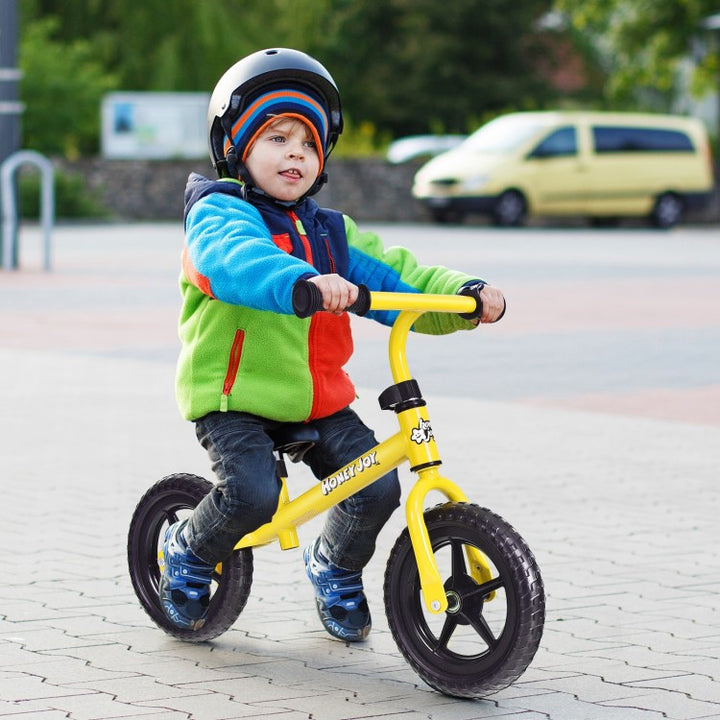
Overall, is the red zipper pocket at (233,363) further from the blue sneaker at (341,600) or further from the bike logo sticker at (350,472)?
the blue sneaker at (341,600)

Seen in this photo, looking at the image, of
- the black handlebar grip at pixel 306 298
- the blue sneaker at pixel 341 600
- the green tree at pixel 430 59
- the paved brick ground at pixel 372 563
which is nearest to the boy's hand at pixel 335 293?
the black handlebar grip at pixel 306 298

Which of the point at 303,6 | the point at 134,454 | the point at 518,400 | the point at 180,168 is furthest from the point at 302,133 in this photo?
the point at 303,6

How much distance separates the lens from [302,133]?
4.21 metres

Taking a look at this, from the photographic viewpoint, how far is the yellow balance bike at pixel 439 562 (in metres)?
3.85

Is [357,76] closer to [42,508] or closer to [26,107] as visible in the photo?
[26,107]

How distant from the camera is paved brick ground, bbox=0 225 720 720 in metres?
4.05

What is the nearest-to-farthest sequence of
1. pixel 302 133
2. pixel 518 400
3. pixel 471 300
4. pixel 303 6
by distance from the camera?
pixel 471 300 < pixel 302 133 < pixel 518 400 < pixel 303 6

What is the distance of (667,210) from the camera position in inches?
1235

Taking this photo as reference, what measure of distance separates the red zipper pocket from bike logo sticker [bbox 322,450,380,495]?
0.30 m

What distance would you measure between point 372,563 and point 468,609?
1519 mm

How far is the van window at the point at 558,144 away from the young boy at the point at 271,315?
25759 millimetres

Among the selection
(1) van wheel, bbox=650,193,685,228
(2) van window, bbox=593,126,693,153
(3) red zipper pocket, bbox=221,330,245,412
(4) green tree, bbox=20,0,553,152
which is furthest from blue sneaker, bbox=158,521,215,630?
(4) green tree, bbox=20,0,553,152

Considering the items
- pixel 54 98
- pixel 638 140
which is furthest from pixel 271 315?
pixel 54 98

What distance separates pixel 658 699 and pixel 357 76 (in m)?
51.9
